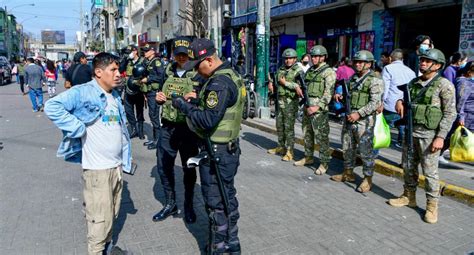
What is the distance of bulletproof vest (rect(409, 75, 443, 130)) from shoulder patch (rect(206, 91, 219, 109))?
2.42 meters

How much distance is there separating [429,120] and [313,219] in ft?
5.26

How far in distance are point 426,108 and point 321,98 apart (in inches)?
68.7

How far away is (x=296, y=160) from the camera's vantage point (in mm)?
6410

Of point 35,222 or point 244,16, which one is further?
point 244,16

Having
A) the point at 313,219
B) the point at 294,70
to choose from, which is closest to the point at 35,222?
the point at 313,219

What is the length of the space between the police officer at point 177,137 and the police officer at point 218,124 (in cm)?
80

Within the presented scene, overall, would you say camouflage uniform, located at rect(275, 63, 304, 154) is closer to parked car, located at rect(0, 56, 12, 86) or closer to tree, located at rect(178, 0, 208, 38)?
tree, located at rect(178, 0, 208, 38)

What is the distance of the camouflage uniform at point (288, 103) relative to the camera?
Result: 6050mm

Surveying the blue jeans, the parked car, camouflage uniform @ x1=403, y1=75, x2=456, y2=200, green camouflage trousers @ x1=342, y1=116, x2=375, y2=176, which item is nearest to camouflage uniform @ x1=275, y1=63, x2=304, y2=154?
green camouflage trousers @ x1=342, y1=116, x2=375, y2=176

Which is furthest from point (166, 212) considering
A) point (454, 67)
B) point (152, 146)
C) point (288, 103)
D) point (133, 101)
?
point (454, 67)

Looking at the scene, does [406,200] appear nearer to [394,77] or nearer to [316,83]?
[316,83]

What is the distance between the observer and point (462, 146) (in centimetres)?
468

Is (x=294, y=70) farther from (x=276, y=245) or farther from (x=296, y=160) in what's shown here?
(x=276, y=245)

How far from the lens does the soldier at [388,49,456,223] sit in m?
3.73
